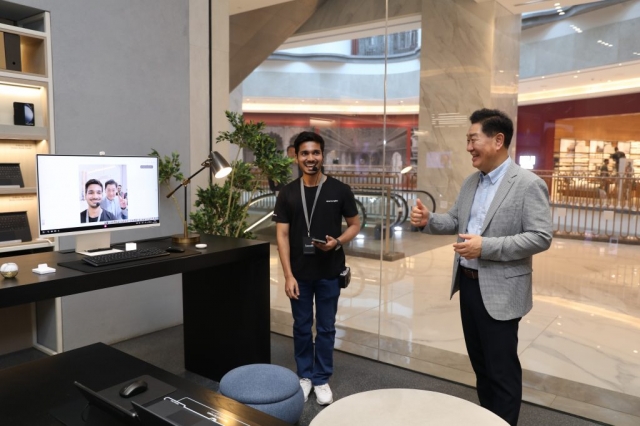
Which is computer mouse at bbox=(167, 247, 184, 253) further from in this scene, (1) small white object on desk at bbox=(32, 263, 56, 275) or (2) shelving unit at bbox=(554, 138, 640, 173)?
(2) shelving unit at bbox=(554, 138, 640, 173)

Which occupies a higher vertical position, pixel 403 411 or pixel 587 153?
pixel 587 153

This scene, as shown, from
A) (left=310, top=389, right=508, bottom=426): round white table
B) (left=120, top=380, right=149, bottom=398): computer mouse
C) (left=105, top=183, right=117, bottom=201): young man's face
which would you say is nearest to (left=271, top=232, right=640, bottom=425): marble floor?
(left=310, top=389, right=508, bottom=426): round white table

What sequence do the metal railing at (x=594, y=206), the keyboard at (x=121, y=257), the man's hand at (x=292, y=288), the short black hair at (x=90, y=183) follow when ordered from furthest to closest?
the metal railing at (x=594, y=206) < the man's hand at (x=292, y=288) < the short black hair at (x=90, y=183) < the keyboard at (x=121, y=257)

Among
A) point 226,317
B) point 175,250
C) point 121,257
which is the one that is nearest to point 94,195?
point 121,257

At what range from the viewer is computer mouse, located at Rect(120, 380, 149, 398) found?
57.6 inches

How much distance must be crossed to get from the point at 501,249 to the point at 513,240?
7cm

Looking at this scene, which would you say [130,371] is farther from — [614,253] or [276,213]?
[614,253]

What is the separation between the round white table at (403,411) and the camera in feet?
5.54

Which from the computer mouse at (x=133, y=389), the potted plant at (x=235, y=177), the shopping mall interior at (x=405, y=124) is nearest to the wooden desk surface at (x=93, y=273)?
the potted plant at (x=235, y=177)

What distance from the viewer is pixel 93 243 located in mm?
2824

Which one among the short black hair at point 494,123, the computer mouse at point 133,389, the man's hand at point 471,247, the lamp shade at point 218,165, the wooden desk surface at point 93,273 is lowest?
the computer mouse at point 133,389

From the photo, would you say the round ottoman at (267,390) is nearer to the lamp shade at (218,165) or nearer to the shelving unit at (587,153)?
the lamp shade at (218,165)

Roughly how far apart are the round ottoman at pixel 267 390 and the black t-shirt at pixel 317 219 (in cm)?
68

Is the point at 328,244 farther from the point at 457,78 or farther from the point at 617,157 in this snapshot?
the point at 617,157
